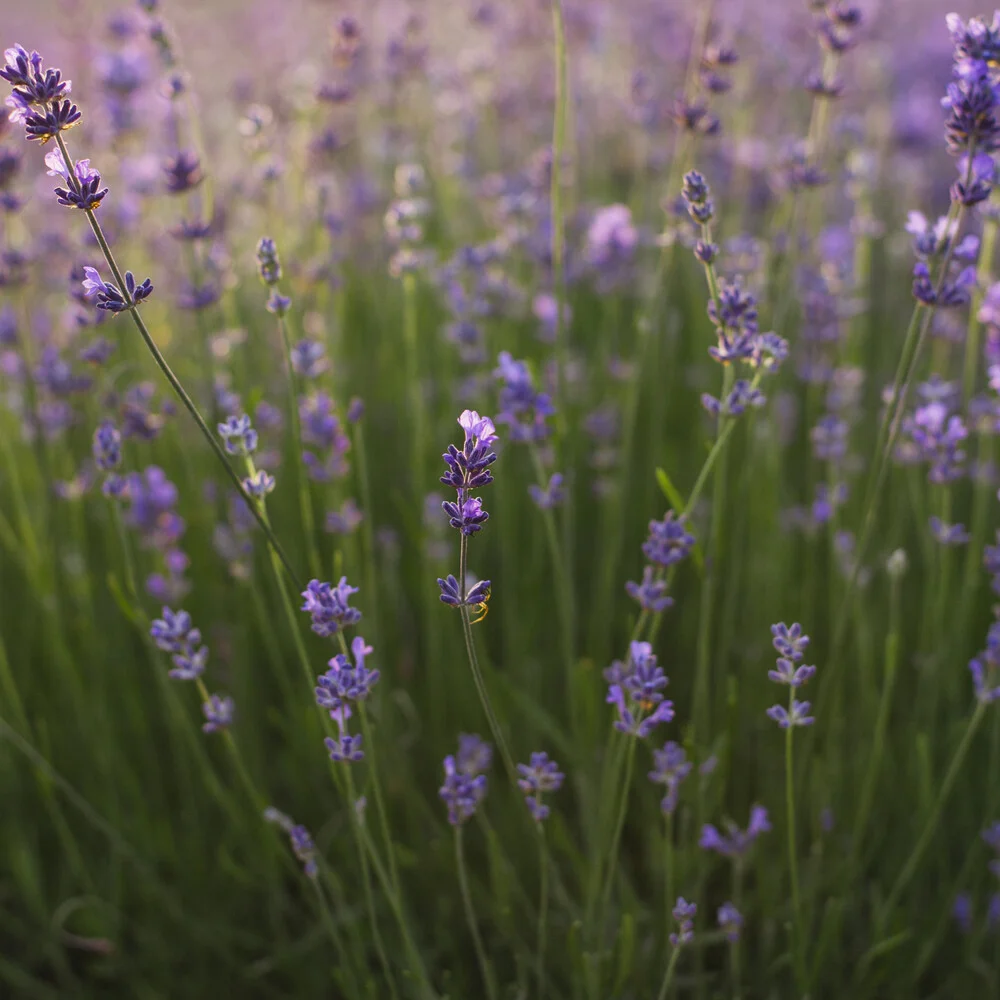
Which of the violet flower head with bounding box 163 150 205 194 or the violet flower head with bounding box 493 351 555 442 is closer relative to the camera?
the violet flower head with bounding box 493 351 555 442

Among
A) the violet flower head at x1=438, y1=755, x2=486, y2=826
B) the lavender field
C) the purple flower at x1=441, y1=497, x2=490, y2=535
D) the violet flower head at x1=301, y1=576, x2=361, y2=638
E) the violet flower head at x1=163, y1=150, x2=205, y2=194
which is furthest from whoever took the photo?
the violet flower head at x1=163, y1=150, x2=205, y2=194

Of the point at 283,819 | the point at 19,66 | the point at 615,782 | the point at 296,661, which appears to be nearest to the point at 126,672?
the point at 296,661

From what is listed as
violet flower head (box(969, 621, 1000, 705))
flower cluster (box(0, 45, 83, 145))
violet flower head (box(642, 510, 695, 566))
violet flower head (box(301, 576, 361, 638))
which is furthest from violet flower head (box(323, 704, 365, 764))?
violet flower head (box(969, 621, 1000, 705))

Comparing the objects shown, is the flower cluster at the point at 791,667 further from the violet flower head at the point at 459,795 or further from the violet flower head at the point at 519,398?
the violet flower head at the point at 519,398

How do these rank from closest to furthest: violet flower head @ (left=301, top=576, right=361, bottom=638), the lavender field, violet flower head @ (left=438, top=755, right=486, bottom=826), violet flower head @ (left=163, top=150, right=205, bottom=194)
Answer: violet flower head @ (left=301, top=576, right=361, bottom=638), violet flower head @ (left=438, top=755, right=486, bottom=826), the lavender field, violet flower head @ (left=163, top=150, right=205, bottom=194)

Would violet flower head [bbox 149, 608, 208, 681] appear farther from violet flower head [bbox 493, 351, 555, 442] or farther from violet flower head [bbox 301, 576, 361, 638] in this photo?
violet flower head [bbox 493, 351, 555, 442]

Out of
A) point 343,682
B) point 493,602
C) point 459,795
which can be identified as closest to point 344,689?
point 343,682

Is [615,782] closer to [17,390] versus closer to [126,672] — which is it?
[126,672]

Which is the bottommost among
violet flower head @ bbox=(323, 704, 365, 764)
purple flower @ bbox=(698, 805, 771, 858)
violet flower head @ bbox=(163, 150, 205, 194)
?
purple flower @ bbox=(698, 805, 771, 858)
